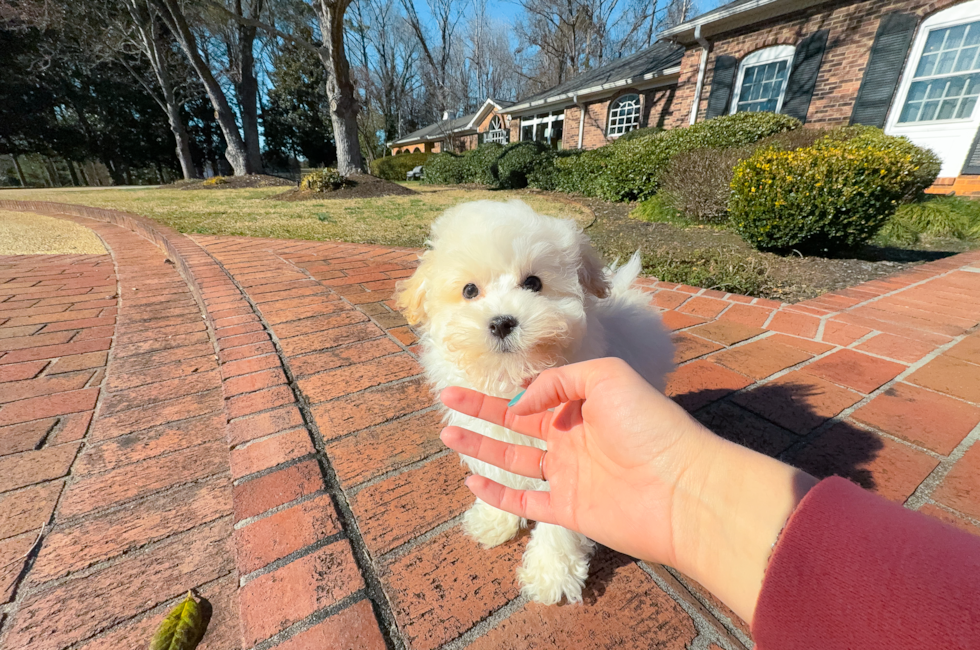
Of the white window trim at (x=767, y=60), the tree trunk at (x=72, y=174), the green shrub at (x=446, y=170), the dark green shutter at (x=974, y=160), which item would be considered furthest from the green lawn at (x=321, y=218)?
the tree trunk at (x=72, y=174)

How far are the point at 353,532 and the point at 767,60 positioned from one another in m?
15.6

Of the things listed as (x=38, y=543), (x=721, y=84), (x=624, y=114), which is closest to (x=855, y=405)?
(x=38, y=543)

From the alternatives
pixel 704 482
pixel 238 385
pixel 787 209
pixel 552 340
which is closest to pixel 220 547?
pixel 238 385

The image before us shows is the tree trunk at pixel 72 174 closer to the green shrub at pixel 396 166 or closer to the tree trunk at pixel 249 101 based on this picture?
the tree trunk at pixel 249 101

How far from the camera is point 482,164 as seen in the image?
1864 cm

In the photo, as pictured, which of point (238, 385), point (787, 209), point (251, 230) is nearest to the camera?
point (238, 385)

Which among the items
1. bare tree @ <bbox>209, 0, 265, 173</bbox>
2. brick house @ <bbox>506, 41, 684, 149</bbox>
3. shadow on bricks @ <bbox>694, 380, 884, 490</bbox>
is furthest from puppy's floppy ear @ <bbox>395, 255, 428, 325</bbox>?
bare tree @ <bbox>209, 0, 265, 173</bbox>

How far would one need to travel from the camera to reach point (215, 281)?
3.60 metres

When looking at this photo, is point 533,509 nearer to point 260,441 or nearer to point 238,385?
point 260,441

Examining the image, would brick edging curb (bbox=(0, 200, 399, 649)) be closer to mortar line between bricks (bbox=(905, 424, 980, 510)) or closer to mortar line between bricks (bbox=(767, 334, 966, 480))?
mortar line between bricks (bbox=(767, 334, 966, 480))

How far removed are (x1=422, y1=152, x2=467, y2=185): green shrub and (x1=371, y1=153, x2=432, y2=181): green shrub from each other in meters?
7.52

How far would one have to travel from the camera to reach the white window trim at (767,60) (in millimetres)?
10992

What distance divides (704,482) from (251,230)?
7.54 metres

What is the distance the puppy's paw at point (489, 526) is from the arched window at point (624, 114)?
64.3 feet
